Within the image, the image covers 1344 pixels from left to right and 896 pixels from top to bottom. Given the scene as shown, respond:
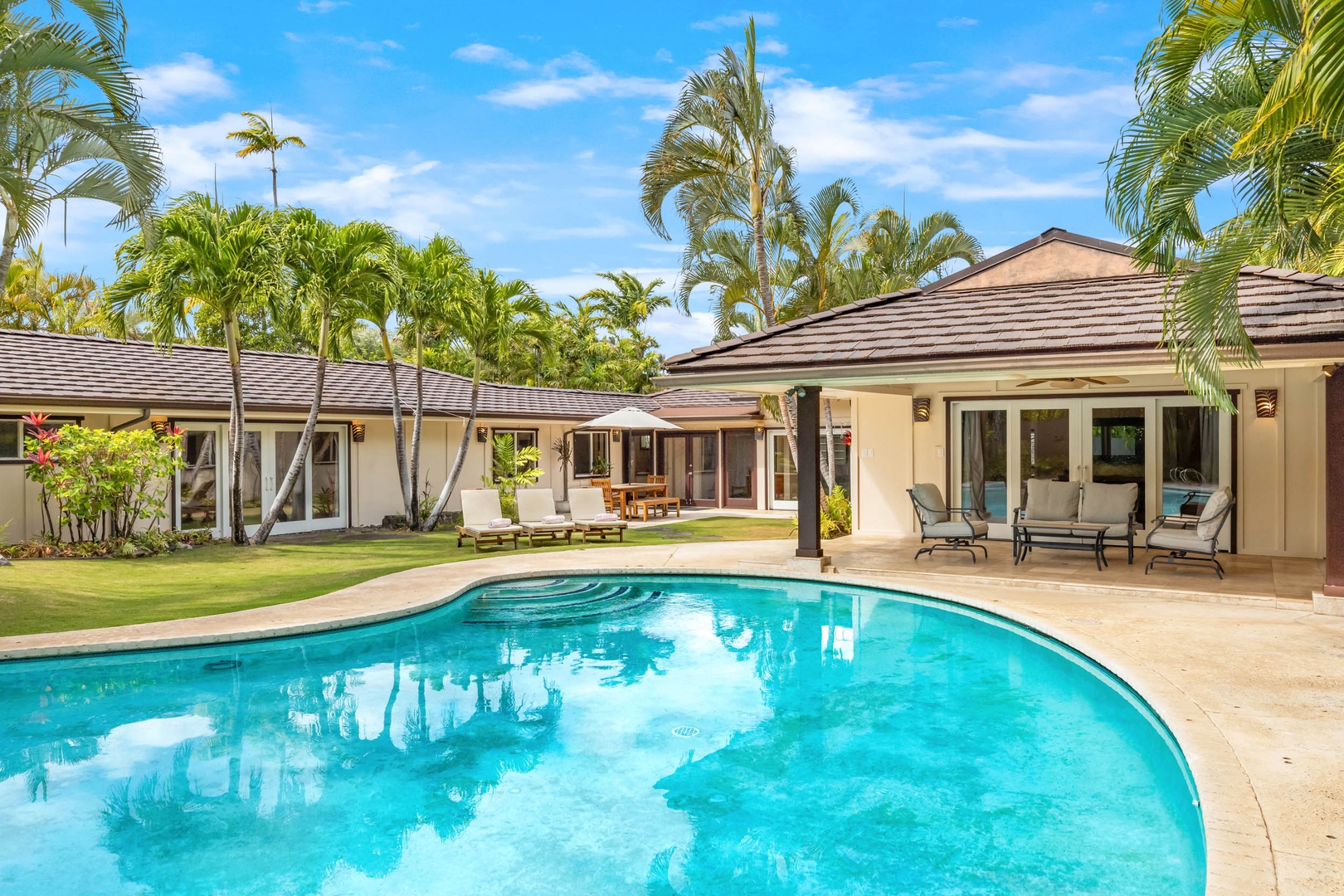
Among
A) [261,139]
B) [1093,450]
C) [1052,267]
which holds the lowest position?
[1093,450]

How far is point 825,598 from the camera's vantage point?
36.8 feet

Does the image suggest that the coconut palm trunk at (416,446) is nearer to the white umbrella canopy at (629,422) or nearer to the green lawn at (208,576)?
the green lawn at (208,576)

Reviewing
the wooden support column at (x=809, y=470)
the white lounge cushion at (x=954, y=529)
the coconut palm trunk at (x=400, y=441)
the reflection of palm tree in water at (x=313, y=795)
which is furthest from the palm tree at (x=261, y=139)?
the reflection of palm tree in water at (x=313, y=795)

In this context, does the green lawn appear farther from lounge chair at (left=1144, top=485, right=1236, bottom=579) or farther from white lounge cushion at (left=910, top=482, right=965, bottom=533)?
lounge chair at (left=1144, top=485, right=1236, bottom=579)

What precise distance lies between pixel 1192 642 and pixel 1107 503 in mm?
5134

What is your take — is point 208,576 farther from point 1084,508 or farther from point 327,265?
point 1084,508

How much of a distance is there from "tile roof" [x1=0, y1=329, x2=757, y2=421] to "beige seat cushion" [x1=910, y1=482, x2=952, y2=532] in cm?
978

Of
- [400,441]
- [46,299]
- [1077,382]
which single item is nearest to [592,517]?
[400,441]

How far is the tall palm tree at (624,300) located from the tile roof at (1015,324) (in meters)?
23.4

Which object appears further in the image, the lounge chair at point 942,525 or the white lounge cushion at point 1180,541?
the lounge chair at point 942,525

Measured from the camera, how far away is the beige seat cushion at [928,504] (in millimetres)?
13289

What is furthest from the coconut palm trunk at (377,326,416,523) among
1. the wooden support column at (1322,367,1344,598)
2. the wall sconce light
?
the wooden support column at (1322,367,1344,598)

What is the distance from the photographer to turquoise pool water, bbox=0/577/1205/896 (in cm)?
458

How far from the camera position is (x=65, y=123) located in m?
9.57
